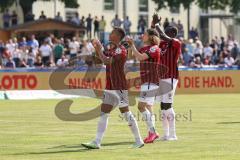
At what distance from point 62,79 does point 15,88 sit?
2264 millimetres

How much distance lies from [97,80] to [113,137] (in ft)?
65.5

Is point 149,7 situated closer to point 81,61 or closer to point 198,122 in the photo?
point 81,61

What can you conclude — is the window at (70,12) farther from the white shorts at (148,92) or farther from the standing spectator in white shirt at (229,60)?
the white shorts at (148,92)

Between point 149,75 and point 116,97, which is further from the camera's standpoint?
point 149,75

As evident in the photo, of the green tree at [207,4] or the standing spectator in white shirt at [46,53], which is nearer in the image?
the standing spectator in white shirt at [46,53]

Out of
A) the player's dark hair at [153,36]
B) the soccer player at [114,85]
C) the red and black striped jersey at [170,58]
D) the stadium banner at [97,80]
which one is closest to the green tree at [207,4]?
the stadium banner at [97,80]

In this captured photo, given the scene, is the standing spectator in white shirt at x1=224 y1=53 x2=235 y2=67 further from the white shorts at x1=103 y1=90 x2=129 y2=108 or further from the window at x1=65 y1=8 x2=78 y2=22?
the white shorts at x1=103 y1=90 x2=129 y2=108

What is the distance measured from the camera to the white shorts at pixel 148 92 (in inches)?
672

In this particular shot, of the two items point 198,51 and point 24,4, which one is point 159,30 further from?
point 24,4

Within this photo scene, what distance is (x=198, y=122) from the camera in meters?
22.3

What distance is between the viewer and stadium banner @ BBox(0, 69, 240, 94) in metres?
37.4

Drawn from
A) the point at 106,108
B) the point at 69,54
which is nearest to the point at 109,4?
the point at 69,54

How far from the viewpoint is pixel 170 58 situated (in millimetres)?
17672

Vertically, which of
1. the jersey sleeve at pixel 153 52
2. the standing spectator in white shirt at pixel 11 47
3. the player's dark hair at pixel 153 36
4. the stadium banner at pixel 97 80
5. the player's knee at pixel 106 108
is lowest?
the stadium banner at pixel 97 80
